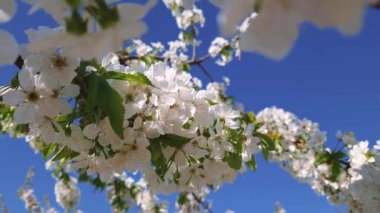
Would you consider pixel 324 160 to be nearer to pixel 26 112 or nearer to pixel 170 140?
pixel 170 140

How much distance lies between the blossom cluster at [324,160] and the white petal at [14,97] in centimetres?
139

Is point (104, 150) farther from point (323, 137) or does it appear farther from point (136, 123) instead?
point (323, 137)

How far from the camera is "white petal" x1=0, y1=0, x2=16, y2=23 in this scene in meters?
0.64

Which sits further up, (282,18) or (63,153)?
(282,18)

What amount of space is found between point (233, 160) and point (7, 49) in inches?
40.2

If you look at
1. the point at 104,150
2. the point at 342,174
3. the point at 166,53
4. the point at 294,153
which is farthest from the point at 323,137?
the point at 104,150

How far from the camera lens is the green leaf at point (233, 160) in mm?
1547

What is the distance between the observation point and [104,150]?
1.28m

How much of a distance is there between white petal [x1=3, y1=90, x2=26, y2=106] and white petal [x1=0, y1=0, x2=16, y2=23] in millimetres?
518

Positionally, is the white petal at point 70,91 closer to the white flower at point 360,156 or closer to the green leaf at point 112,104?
the green leaf at point 112,104

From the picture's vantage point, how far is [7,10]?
0.64m

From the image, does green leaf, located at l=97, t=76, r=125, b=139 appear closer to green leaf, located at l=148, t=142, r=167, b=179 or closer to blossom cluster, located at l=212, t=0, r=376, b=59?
green leaf, located at l=148, t=142, r=167, b=179

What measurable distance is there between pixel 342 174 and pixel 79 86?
228cm

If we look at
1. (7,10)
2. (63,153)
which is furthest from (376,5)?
(63,153)
